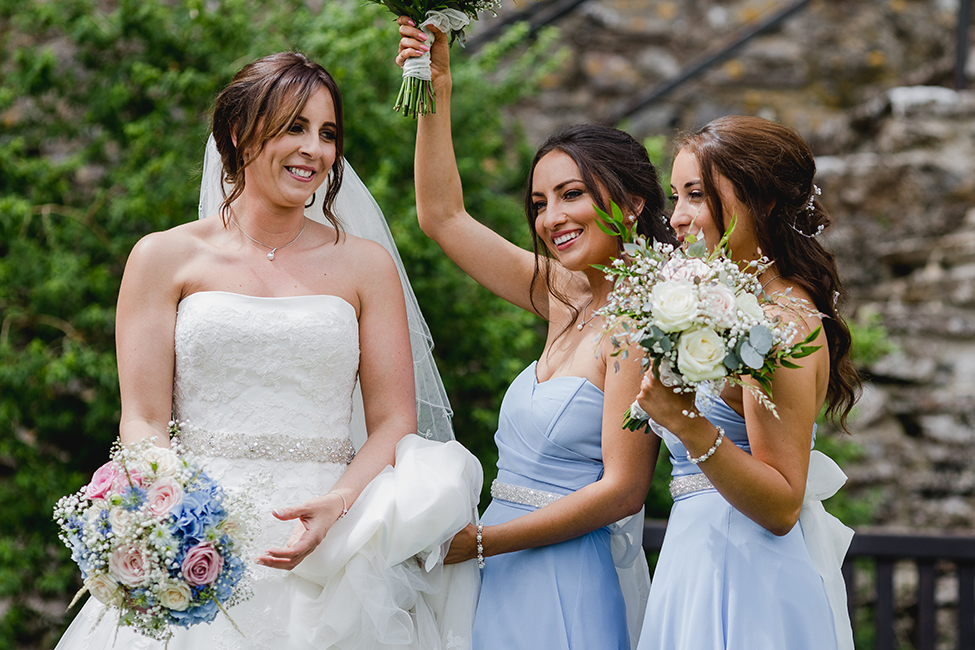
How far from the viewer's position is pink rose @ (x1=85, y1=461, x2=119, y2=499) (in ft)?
6.86

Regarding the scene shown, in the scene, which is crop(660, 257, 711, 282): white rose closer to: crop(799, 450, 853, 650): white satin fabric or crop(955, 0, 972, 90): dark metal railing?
crop(799, 450, 853, 650): white satin fabric

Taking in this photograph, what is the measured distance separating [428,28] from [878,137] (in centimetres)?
483

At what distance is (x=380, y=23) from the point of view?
17.1 feet

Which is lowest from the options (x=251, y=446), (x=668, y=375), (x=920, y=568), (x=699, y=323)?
(x=920, y=568)

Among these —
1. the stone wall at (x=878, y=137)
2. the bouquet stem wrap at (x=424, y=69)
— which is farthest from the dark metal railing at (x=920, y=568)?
the bouquet stem wrap at (x=424, y=69)

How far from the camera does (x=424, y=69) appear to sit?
2.85 m

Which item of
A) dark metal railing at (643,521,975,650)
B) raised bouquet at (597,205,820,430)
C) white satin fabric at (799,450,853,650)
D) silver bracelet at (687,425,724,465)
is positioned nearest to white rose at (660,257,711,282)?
raised bouquet at (597,205,820,430)

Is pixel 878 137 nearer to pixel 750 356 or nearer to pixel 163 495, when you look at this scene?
pixel 750 356

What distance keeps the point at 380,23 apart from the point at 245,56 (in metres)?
0.83

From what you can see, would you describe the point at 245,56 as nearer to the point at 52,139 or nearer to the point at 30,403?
the point at 52,139

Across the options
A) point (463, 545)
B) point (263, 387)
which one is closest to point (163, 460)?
point (263, 387)

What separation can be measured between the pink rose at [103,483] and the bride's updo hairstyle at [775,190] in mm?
1664

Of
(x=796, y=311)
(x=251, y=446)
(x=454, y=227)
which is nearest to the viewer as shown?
(x=796, y=311)

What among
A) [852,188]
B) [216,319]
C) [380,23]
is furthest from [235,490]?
[852,188]
